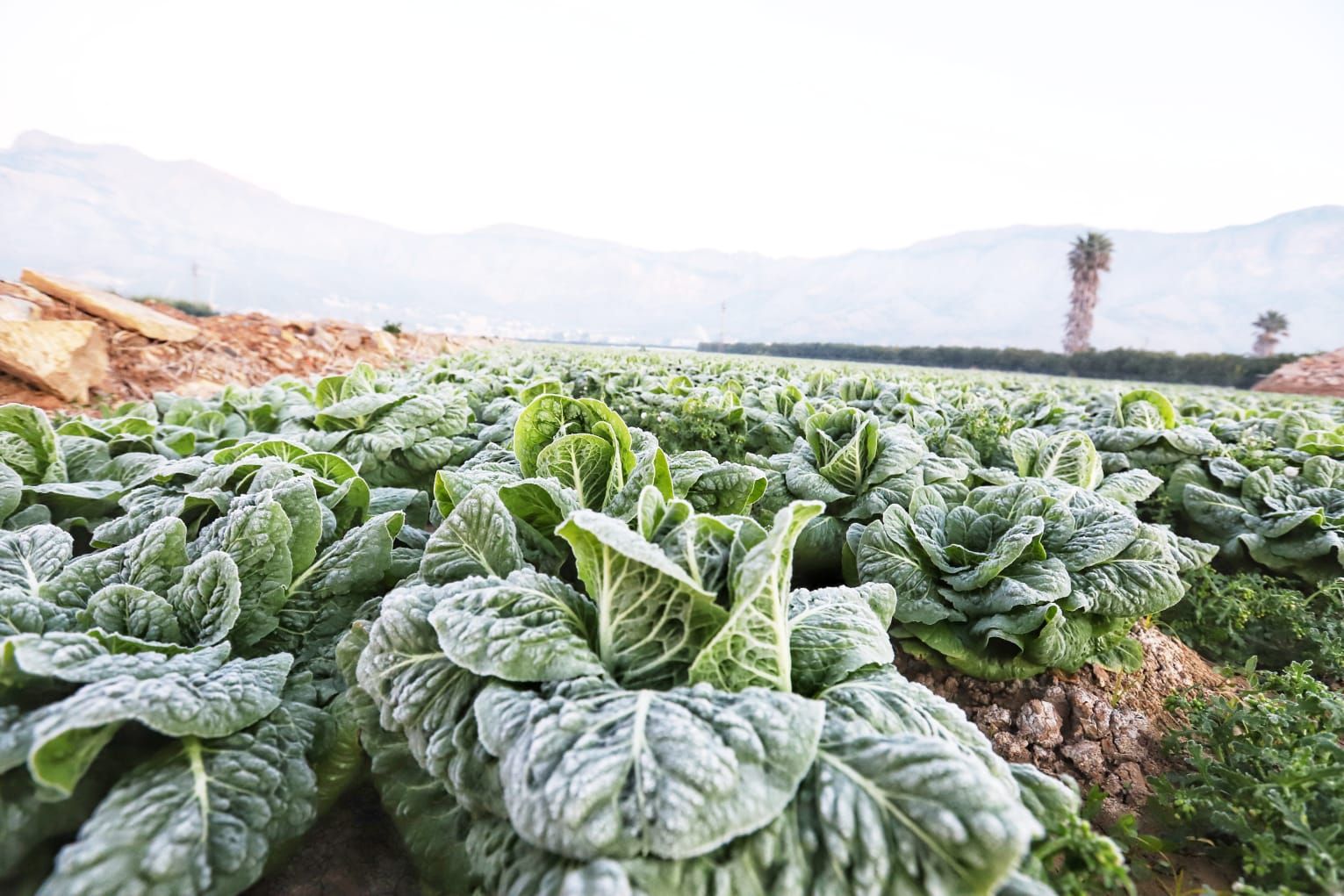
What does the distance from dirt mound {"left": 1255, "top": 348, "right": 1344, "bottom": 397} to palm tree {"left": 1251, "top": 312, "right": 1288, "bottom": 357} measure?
104ft

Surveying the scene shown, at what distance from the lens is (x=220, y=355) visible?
11.3m

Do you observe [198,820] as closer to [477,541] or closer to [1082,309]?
[477,541]

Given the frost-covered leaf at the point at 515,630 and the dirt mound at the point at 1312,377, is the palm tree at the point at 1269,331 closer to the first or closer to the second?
the dirt mound at the point at 1312,377

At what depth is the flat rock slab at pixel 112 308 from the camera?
940cm

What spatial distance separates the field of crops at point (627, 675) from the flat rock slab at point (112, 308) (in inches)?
371

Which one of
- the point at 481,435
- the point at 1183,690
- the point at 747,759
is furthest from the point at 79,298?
the point at 1183,690

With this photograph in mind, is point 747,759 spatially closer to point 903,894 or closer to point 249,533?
point 903,894

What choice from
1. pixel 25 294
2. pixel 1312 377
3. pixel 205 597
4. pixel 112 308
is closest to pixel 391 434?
pixel 205 597

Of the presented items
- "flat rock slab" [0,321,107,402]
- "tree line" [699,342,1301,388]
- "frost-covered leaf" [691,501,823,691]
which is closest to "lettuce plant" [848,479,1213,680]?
"frost-covered leaf" [691,501,823,691]

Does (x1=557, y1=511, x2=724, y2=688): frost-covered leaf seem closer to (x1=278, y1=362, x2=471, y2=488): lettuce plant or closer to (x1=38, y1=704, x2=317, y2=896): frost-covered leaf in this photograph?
(x1=38, y1=704, x2=317, y2=896): frost-covered leaf

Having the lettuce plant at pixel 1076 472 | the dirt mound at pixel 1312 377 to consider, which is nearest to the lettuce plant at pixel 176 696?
the lettuce plant at pixel 1076 472

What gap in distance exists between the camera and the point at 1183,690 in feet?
7.68

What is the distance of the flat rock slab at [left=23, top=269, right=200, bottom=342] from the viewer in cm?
940

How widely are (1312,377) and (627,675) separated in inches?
1406
